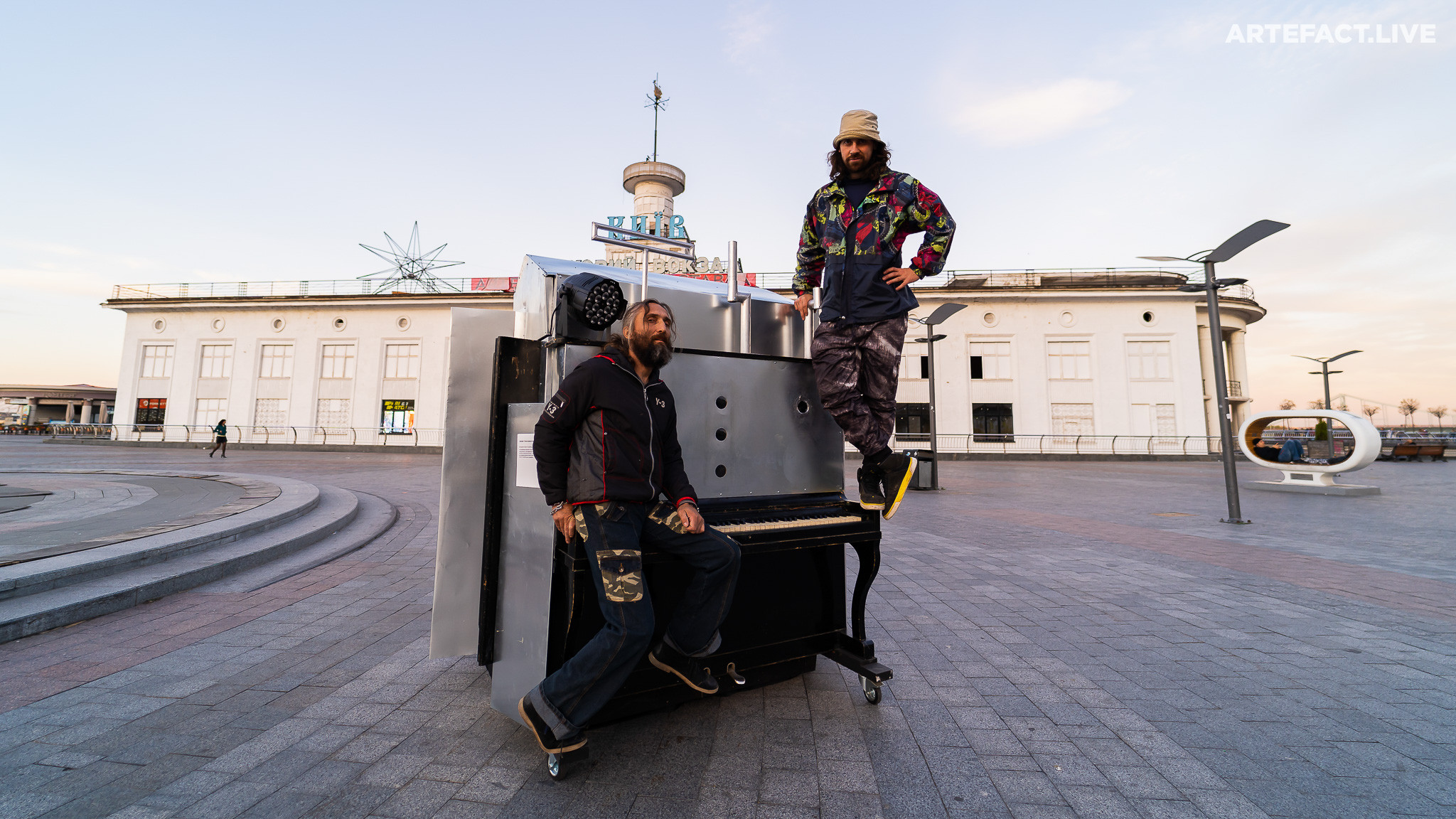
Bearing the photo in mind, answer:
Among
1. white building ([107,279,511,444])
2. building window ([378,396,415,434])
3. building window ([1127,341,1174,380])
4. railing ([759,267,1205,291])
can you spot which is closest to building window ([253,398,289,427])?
white building ([107,279,511,444])

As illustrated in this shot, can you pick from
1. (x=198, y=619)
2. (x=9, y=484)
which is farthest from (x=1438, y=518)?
(x=9, y=484)

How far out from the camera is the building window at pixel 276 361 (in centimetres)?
3691

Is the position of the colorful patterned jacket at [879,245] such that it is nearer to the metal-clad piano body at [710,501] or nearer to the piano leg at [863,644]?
the metal-clad piano body at [710,501]

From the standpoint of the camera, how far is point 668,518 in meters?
2.33

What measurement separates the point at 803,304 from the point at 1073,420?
36.0 m

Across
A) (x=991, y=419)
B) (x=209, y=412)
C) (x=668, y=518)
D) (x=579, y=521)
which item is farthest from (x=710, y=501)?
(x=209, y=412)

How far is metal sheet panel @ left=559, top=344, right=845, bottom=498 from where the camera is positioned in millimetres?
2811

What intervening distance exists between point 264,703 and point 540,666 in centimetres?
145

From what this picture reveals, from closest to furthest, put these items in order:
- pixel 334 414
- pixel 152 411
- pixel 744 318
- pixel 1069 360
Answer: pixel 744 318 < pixel 1069 360 < pixel 334 414 < pixel 152 411

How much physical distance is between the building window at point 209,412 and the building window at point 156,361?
11.7 feet

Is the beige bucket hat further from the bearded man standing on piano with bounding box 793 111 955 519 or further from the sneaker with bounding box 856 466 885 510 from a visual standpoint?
the sneaker with bounding box 856 466 885 510

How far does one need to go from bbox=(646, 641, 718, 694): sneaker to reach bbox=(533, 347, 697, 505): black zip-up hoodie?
61cm

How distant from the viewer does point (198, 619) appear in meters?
3.79

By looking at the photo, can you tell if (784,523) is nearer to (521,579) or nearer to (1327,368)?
(521,579)
